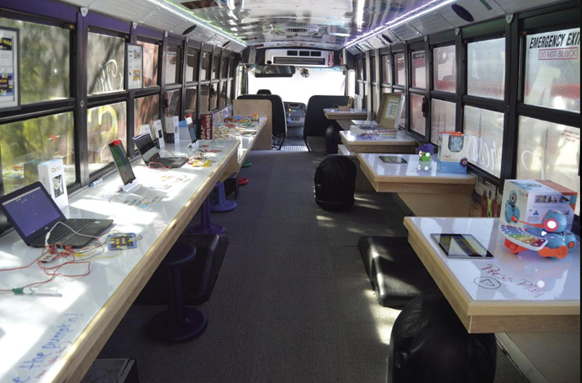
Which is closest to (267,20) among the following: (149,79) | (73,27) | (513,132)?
(149,79)

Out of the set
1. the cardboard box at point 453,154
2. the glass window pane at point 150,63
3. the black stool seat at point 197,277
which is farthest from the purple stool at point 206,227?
the cardboard box at point 453,154

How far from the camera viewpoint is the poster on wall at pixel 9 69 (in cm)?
234

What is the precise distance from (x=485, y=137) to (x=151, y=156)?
2664mm

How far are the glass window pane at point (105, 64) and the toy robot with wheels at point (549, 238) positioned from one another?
9.59ft

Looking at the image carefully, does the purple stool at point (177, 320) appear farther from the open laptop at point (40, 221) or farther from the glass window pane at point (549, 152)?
the glass window pane at point (549, 152)

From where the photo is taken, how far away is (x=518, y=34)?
310 cm

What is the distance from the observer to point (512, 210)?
92.3 inches

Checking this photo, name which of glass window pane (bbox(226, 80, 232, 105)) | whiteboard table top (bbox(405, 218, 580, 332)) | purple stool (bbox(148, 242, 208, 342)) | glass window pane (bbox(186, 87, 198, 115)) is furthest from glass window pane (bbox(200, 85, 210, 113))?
whiteboard table top (bbox(405, 218, 580, 332))

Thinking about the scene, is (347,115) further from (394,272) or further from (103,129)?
(103,129)

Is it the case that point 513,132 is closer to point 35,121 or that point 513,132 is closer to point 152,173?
point 152,173

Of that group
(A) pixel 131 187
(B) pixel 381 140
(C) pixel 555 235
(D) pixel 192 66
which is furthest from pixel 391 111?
(C) pixel 555 235

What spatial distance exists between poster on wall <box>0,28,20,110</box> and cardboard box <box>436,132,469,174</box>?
2825 mm

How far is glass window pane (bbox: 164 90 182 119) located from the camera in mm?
5586

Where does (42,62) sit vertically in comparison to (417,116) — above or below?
above
